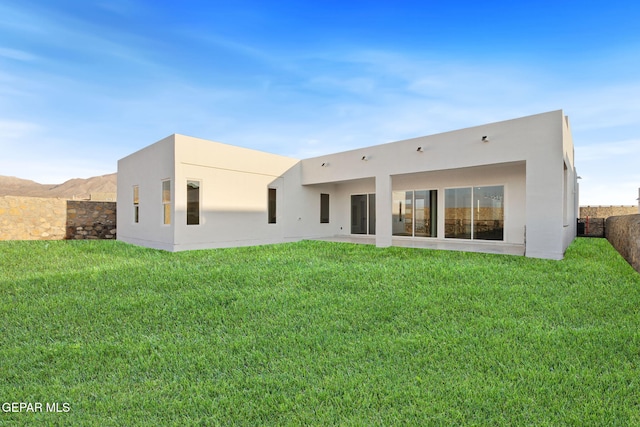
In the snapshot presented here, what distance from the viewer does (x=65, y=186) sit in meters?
82.6

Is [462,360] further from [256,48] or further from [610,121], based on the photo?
[610,121]

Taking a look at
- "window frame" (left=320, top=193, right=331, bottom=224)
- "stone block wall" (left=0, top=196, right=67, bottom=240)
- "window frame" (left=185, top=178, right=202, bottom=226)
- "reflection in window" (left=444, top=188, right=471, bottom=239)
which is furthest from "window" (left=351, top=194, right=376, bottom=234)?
"stone block wall" (left=0, top=196, right=67, bottom=240)

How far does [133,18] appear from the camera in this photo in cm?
1114

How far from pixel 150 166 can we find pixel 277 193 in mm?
5402

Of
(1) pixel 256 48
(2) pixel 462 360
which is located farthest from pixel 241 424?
(1) pixel 256 48

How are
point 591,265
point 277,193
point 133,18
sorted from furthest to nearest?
1. point 277,193
2. point 133,18
3. point 591,265

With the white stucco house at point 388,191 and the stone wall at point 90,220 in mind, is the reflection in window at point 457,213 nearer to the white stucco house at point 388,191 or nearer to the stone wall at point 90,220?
the white stucco house at point 388,191

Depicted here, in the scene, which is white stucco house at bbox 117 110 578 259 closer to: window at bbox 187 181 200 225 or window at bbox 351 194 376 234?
window at bbox 187 181 200 225

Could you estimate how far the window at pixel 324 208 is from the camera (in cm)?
1659

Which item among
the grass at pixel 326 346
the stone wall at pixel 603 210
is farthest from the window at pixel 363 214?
the stone wall at pixel 603 210

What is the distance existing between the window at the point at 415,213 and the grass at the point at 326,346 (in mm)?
6048

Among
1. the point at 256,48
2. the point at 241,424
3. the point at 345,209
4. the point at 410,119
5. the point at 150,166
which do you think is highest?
the point at 256,48

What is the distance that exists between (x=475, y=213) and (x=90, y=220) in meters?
Answer: 19.1

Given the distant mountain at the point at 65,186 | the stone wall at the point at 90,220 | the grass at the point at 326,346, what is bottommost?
the grass at the point at 326,346
